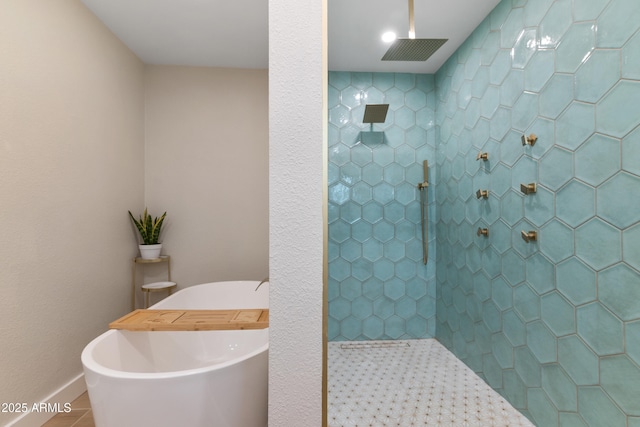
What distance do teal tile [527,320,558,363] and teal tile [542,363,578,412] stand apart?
0.12 ft

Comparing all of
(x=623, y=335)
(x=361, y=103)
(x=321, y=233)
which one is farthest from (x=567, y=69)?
(x=321, y=233)

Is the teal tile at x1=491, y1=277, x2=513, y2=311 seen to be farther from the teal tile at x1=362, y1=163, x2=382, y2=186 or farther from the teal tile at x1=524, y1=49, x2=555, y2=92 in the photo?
the teal tile at x1=524, y1=49, x2=555, y2=92

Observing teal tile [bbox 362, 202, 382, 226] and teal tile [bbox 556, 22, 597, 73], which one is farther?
teal tile [bbox 362, 202, 382, 226]

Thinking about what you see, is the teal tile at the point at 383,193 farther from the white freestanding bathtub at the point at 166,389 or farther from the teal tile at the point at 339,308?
the white freestanding bathtub at the point at 166,389

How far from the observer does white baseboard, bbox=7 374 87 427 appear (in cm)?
166

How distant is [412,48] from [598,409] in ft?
5.23

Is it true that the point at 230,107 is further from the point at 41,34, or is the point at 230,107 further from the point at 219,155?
the point at 41,34

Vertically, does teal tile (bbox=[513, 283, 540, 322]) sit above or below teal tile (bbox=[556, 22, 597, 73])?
below

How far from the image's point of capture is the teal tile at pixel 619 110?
45.9 inches

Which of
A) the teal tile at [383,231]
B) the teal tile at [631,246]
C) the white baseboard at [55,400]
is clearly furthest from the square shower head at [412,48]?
the white baseboard at [55,400]

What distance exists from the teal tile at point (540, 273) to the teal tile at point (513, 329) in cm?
21

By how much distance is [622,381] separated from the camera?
3.92ft

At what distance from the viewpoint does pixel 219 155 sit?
2.95 meters

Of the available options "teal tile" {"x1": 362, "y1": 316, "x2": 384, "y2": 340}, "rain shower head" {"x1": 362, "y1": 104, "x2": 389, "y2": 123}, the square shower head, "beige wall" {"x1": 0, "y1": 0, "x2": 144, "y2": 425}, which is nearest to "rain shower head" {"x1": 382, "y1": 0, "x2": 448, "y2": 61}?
the square shower head
